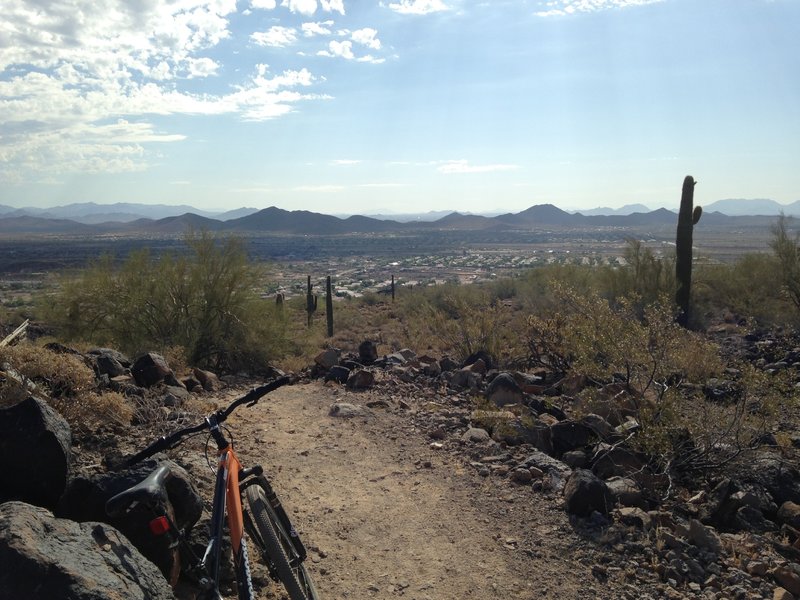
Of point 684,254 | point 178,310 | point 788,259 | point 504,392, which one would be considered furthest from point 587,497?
point 788,259

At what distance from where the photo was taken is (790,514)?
6.62 meters

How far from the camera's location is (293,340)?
55.5ft

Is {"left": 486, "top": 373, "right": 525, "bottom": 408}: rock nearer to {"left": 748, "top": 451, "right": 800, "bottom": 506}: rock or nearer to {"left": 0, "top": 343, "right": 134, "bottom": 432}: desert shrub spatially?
{"left": 748, "top": 451, "right": 800, "bottom": 506}: rock

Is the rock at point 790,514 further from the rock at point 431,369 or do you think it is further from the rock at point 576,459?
the rock at point 431,369

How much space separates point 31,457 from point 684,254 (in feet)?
64.4

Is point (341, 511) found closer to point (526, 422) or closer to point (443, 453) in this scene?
point (443, 453)

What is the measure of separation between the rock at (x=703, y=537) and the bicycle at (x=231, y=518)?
3526 millimetres

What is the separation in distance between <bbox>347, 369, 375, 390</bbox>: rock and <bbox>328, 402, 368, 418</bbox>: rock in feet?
5.08

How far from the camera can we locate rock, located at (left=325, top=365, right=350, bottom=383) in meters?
12.8

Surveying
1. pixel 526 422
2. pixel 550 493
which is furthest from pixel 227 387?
pixel 550 493

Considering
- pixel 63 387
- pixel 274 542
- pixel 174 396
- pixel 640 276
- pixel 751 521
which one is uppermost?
pixel 640 276

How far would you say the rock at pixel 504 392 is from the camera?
10133 mm

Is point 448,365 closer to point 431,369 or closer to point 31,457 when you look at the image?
point 431,369

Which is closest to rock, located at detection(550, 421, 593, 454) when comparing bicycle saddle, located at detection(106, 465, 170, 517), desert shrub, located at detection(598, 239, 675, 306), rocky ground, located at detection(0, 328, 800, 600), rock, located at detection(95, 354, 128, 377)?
rocky ground, located at detection(0, 328, 800, 600)
